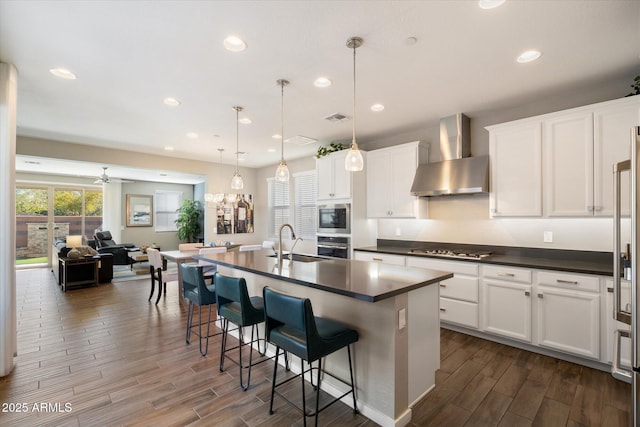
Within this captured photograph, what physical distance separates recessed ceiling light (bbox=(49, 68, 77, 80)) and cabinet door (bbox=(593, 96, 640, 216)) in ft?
16.6

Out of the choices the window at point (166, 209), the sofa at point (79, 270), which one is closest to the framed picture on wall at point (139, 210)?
the window at point (166, 209)

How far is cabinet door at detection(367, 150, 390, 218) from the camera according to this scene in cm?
458

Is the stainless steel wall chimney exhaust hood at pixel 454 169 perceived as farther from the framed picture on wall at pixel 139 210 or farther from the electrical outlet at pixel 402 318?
the framed picture on wall at pixel 139 210

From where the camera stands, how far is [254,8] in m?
1.94

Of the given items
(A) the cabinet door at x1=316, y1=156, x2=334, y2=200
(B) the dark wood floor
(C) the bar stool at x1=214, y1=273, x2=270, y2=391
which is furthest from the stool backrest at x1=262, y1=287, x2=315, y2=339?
(A) the cabinet door at x1=316, y1=156, x2=334, y2=200

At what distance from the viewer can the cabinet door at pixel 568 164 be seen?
114 inches

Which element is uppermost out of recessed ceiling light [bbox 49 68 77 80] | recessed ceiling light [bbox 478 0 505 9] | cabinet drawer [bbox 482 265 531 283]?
recessed ceiling light [bbox 49 68 77 80]

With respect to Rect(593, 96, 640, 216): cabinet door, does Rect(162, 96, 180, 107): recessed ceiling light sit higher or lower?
higher

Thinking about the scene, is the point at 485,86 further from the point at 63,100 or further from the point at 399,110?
the point at 63,100

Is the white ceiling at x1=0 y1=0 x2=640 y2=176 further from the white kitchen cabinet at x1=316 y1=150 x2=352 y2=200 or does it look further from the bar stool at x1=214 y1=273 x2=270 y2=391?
the bar stool at x1=214 y1=273 x2=270 y2=391

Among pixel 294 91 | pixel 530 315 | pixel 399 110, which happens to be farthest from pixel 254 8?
pixel 530 315

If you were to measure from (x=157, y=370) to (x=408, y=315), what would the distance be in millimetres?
2369

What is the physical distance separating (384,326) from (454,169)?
261 centimetres

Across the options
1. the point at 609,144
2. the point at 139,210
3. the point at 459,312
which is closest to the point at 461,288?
the point at 459,312
